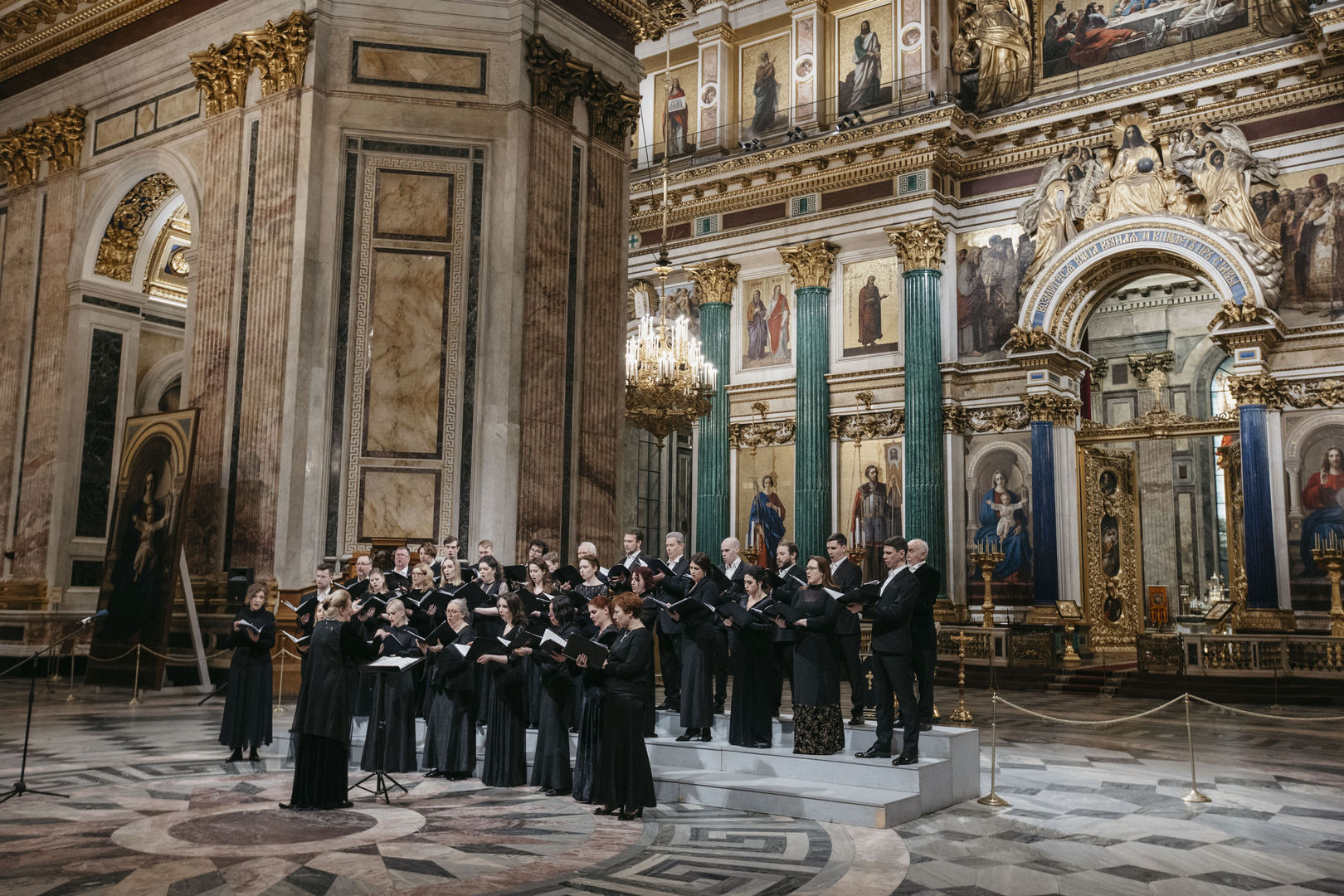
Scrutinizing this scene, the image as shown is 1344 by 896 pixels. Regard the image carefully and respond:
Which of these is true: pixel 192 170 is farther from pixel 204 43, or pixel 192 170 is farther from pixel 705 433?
pixel 705 433

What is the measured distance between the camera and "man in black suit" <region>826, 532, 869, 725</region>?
8102 mm

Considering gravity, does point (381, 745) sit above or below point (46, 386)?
below

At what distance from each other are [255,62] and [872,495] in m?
12.6

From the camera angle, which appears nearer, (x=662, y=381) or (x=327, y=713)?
Answer: (x=327, y=713)

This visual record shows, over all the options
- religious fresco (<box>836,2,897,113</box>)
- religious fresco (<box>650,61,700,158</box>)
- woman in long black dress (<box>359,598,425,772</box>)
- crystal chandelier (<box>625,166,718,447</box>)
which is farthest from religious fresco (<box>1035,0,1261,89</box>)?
woman in long black dress (<box>359,598,425,772</box>)

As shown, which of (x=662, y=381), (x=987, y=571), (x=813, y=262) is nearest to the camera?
(x=662, y=381)

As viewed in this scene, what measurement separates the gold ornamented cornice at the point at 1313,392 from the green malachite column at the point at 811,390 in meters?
7.63

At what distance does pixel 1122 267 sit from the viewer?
19031 mm

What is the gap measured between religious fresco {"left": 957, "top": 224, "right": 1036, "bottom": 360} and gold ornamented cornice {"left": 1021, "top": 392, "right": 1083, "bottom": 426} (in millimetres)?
1196

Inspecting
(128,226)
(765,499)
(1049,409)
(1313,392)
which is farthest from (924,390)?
(128,226)

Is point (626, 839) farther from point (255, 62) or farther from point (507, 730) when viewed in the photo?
point (255, 62)

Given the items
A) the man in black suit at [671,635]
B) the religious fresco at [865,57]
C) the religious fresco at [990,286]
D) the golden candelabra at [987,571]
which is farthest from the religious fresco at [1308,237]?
the man in black suit at [671,635]

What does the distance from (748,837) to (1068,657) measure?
12726 millimetres

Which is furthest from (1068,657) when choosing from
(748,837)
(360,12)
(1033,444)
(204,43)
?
(204,43)
